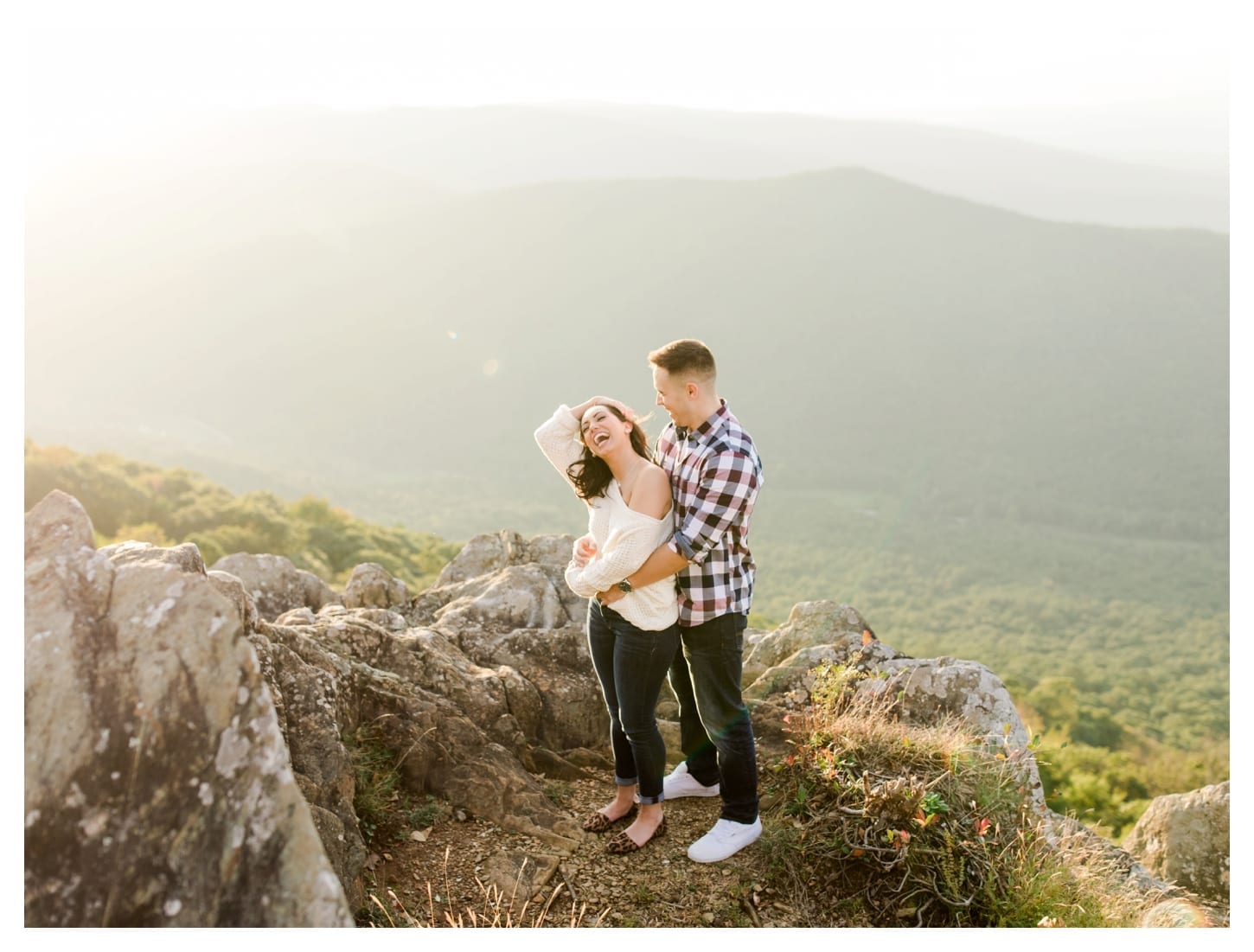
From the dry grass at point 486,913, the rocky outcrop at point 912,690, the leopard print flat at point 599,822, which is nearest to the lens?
the dry grass at point 486,913

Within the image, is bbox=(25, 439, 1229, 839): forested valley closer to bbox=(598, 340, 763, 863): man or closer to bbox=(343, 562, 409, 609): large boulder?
bbox=(598, 340, 763, 863): man

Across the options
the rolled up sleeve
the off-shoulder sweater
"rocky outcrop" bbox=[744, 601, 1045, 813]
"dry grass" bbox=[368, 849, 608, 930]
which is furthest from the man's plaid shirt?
"rocky outcrop" bbox=[744, 601, 1045, 813]

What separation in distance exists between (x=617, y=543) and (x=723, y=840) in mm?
1667

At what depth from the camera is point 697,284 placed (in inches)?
5369

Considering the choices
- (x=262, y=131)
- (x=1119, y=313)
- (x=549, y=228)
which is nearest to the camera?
(x=1119, y=313)

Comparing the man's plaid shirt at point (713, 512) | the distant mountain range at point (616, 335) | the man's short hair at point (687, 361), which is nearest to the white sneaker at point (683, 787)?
the man's plaid shirt at point (713, 512)

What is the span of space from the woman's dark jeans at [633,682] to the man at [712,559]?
174 millimetres

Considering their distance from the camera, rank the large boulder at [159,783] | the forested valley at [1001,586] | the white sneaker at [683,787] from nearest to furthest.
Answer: the large boulder at [159,783] → the white sneaker at [683,787] → the forested valley at [1001,586]

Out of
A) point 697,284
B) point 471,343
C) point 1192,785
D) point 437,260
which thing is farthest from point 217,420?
point 1192,785

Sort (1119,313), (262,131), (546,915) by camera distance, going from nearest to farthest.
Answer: (546,915) < (1119,313) < (262,131)

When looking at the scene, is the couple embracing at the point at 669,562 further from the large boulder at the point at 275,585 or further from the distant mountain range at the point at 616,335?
the distant mountain range at the point at 616,335

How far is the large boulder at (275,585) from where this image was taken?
7250 millimetres

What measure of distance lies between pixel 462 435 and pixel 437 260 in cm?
6832

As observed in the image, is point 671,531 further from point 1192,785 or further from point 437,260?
point 437,260
